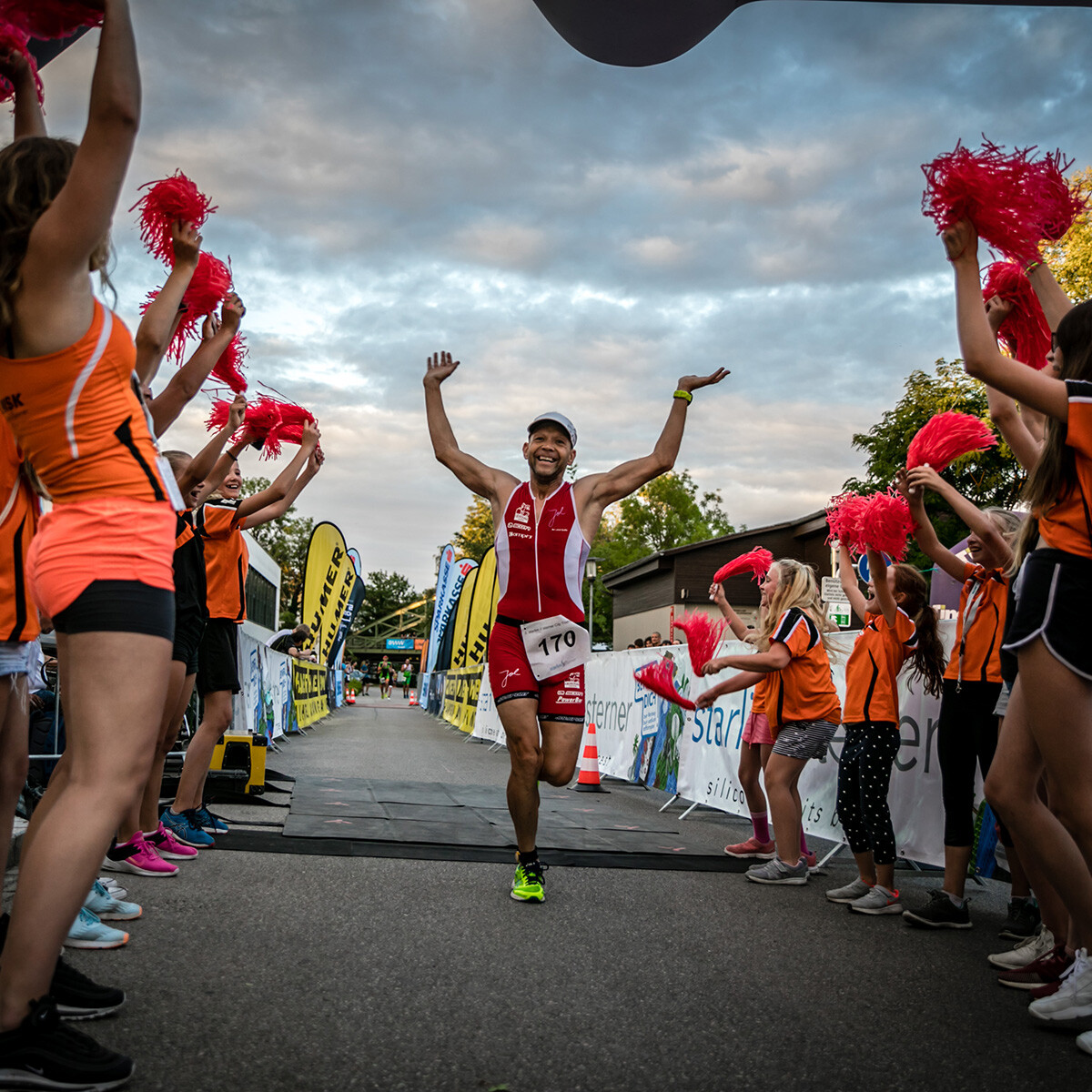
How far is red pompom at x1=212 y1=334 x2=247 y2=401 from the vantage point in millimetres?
4453

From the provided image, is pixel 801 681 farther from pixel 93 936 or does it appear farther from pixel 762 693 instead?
pixel 93 936

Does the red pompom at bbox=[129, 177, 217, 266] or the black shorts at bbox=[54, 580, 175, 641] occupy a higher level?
the red pompom at bbox=[129, 177, 217, 266]

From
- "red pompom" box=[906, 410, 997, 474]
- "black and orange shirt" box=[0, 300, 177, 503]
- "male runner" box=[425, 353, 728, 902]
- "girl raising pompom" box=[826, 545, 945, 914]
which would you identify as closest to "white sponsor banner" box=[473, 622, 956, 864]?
"girl raising pompom" box=[826, 545, 945, 914]

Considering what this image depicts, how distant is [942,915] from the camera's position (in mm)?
4504

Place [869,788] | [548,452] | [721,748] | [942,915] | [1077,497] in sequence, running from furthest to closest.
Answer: [721,748], [548,452], [869,788], [942,915], [1077,497]

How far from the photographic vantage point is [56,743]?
6.96m

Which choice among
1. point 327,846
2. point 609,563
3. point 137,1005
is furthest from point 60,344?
point 609,563

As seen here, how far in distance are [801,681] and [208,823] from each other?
364cm

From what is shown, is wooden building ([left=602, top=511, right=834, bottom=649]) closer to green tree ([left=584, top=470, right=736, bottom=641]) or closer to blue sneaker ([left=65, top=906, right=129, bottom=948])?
green tree ([left=584, top=470, right=736, bottom=641])

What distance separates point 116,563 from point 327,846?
3836 mm

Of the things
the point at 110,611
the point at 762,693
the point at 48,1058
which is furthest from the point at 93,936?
the point at 762,693

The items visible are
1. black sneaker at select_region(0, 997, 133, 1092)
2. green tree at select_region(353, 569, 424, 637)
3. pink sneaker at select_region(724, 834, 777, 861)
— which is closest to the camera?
black sneaker at select_region(0, 997, 133, 1092)

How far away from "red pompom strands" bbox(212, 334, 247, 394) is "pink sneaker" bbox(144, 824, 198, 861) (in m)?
2.34

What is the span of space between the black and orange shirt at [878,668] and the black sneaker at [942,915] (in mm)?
933
